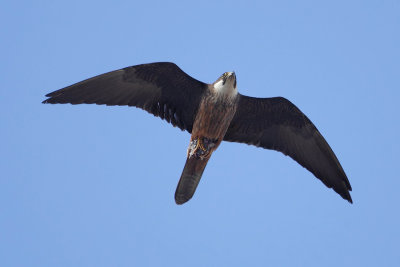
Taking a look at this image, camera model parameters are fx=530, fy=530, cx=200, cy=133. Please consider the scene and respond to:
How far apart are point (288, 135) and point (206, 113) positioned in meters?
2.00

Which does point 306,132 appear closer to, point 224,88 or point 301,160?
point 301,160

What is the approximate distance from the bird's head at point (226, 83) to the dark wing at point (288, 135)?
589mm

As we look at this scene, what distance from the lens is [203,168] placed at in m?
10.8

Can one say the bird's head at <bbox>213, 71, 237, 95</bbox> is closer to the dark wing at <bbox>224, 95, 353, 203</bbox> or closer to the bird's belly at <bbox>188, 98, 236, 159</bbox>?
Result: the bird's belly at <bbox>188, 98, 236, 159</bbox>

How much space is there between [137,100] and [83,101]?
1.10 metres

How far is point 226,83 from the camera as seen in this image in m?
10.8

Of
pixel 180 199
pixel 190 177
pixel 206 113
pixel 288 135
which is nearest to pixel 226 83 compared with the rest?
pixel 206 113

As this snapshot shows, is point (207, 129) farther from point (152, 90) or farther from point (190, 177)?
point (152, 90)

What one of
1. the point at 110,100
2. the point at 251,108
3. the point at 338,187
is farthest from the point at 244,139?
the point at 110,100

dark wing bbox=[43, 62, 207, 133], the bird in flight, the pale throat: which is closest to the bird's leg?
the bird in flight

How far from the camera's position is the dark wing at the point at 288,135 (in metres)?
11.3

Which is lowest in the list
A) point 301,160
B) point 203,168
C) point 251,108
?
point 203,168

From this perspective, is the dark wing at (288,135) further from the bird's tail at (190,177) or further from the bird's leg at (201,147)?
the bird's tail at (190,177)

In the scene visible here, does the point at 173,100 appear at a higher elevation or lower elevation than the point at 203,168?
higher
